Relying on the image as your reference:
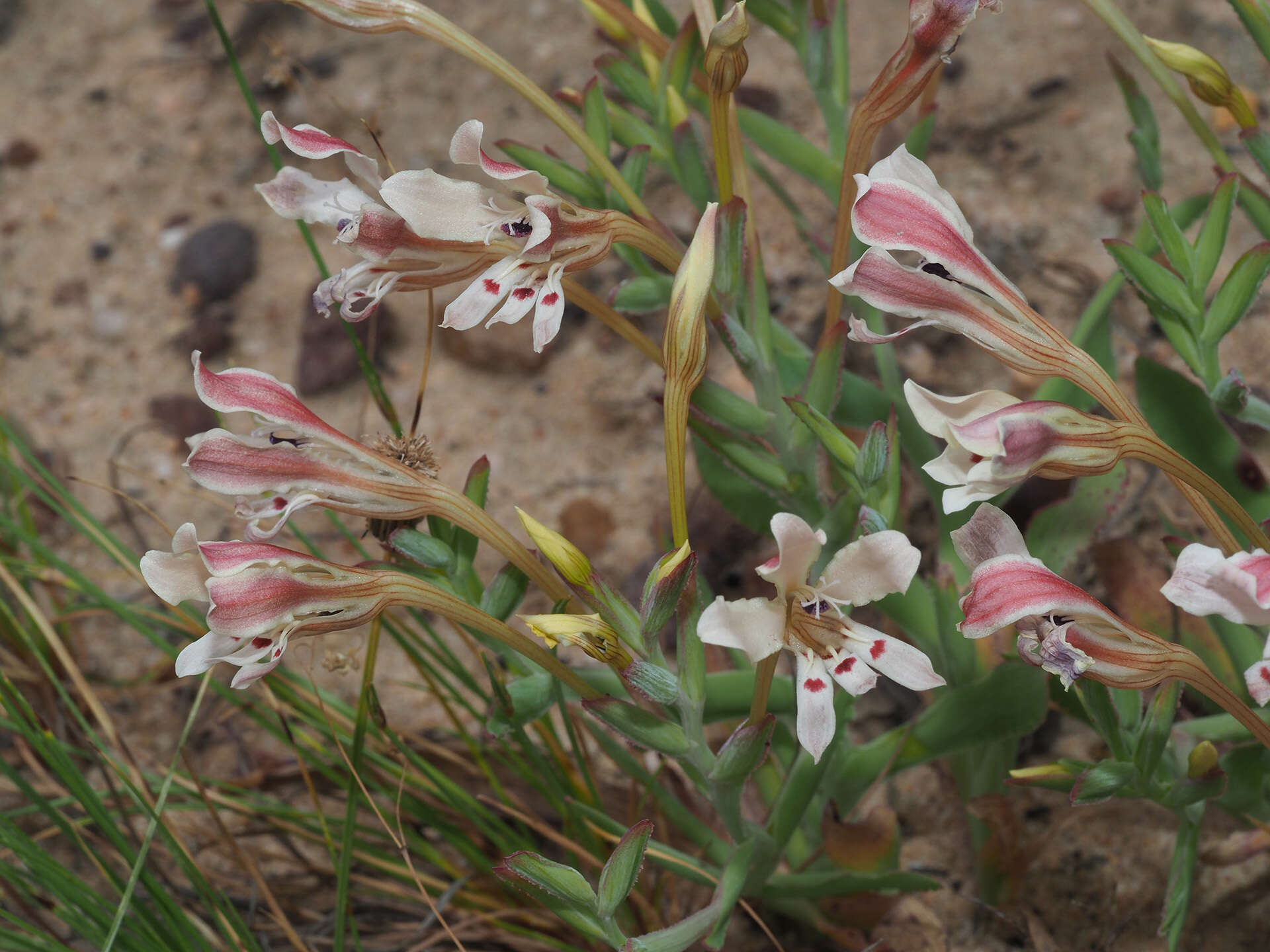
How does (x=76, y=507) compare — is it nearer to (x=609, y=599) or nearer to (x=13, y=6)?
Answer: (x=609, y=599)

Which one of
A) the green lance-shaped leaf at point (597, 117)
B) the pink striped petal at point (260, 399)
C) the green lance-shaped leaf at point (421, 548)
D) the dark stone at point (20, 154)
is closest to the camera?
the pink striped petal at point (260, 399)

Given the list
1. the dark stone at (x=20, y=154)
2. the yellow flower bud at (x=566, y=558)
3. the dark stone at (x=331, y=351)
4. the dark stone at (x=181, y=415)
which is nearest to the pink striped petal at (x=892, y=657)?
the yellow flower bud at (x=566, y=558)

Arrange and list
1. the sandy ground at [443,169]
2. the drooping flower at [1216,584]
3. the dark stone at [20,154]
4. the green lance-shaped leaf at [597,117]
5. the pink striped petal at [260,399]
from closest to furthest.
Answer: the drooping flower at [1216,584]
the pink striped petal at [260,399]
the green lance-shaped leaf at [597,117]
the sandy ground at [443,169]
the dark stone at [20,154]

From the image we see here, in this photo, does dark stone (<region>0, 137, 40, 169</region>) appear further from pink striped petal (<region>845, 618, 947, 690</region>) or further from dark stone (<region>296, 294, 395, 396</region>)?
pink striped petal (<region>845, 618, 947, 690</region>)

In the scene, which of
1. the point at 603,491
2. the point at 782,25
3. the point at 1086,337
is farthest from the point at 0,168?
the point at 1086,337

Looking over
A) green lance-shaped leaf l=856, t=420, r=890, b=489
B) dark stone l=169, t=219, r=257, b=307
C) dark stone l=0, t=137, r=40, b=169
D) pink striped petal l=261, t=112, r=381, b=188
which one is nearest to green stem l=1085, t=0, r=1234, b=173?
green lance-shaped leaf l=856, t=420, r=890, b=489

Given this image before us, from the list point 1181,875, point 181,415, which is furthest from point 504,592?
point 181,415

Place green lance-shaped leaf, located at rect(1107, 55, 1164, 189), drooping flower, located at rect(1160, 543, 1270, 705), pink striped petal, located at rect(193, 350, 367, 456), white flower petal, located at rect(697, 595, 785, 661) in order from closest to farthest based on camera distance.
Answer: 1. drooping flower, located at rect(1160, 543, 1270, 705)
2. white flower petal, located at rect(697, 595, 785, 661)
3. pink striped petal, located at rect(193, 350, 367, 456)
4. green lance-shaped leaf, located at rect(1107, 55, 1164, 189)

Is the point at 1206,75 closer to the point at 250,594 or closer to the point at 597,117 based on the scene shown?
the point at 597,117

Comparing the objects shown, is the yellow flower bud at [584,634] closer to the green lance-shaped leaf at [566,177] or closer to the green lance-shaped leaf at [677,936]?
the green lance-shaped leaf at [677,936]
